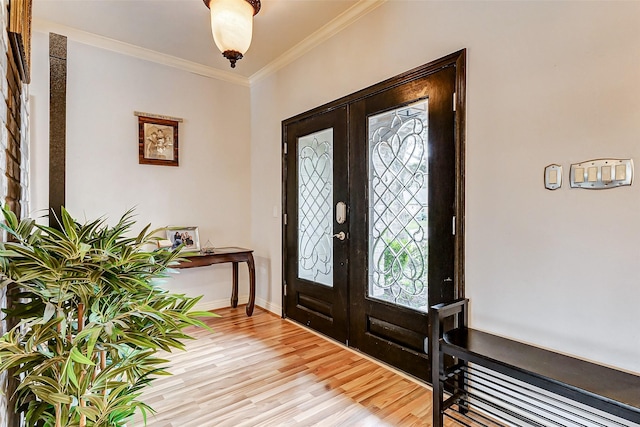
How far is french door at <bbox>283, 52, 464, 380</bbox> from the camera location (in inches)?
80.3

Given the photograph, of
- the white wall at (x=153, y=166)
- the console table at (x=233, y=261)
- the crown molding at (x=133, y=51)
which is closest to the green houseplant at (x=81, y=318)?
the console table at (x=233, y=261)

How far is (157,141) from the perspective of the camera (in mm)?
3416

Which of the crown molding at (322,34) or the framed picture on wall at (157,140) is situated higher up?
the crown molding at (322,34)

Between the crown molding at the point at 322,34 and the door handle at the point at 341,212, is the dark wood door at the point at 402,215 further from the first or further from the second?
the crown molding at the point at 322,34

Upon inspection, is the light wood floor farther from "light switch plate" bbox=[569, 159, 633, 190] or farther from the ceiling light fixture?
the ceiling light fixture

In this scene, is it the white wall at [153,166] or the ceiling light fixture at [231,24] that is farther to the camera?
the white wall at [153,166]

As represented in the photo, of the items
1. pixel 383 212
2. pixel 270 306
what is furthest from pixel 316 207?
pixel 270 306

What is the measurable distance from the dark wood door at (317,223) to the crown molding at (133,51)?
1.10 meters

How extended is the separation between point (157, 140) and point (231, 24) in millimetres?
1784

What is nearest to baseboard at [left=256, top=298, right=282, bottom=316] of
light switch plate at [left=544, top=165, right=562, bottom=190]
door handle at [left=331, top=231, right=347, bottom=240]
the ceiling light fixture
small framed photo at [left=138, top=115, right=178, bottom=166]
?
door handle at [left=331, top=231, right=347, bottom=240]

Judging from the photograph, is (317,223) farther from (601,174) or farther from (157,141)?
(601,174)

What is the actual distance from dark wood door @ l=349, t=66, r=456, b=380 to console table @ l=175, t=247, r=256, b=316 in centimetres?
135

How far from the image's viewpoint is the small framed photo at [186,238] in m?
3.41

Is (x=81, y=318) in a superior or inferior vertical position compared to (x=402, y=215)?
inferior
